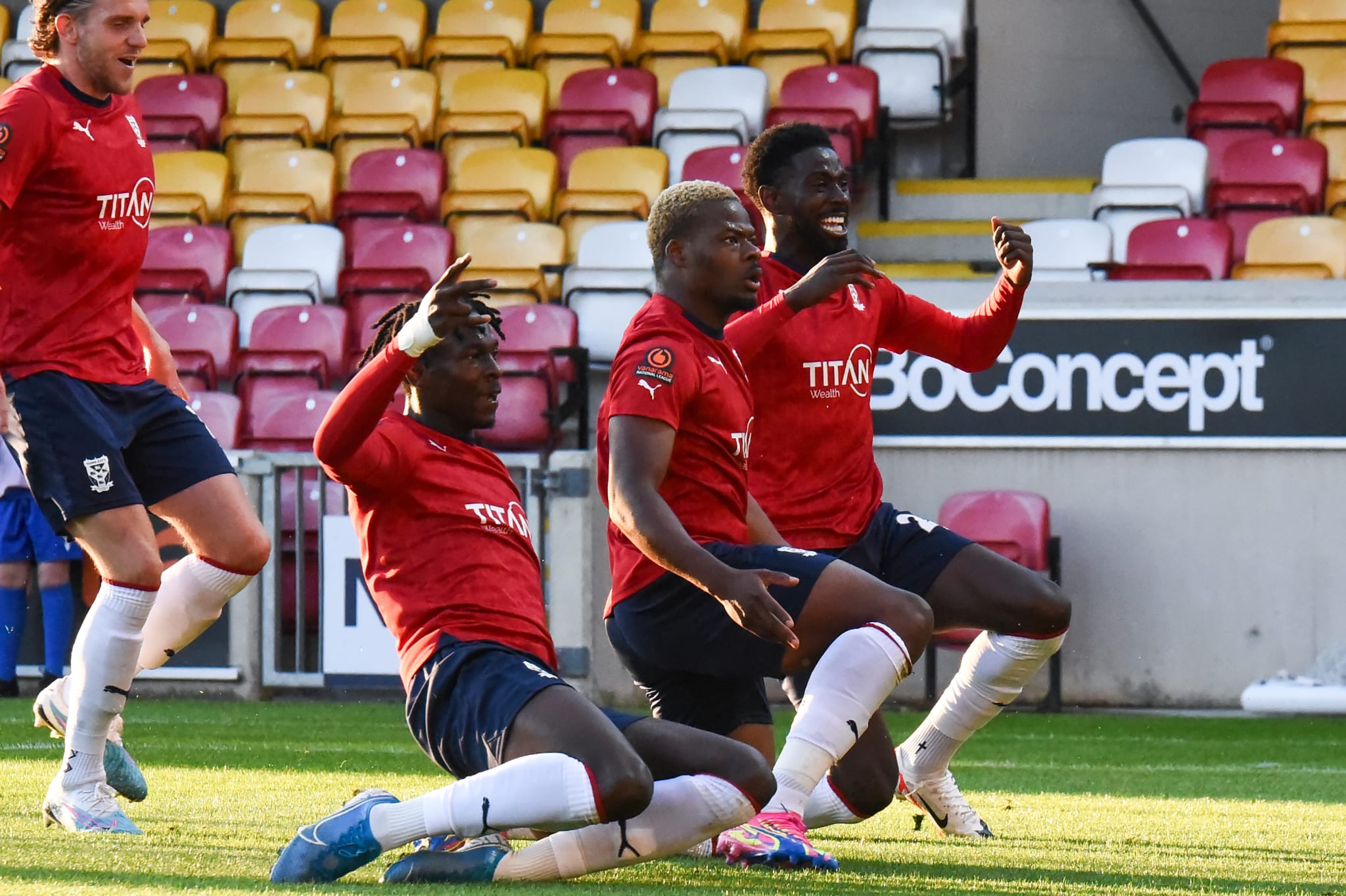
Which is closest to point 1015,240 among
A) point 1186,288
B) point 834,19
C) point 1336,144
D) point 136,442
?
point 136,442

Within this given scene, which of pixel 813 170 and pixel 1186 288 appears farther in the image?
pixel 1186 288

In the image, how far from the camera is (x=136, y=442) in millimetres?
4746

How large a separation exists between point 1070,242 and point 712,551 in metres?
6.41

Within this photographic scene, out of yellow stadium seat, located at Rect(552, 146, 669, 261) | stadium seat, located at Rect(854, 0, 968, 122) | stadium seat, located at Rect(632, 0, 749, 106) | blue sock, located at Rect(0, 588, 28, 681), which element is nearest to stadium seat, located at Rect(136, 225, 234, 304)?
yellow stadium seat, located at Rect(552, 146, 669, 261)

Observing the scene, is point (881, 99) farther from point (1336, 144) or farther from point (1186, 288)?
point (1186, 288)

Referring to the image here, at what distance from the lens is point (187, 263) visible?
11.2 m

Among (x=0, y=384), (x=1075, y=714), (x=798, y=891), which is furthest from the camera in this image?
(x=1075, y=714)

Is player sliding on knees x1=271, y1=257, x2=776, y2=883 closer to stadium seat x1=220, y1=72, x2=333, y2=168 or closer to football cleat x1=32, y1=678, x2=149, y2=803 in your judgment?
football cleat x1=32, y1=678, x2=149, y2=803

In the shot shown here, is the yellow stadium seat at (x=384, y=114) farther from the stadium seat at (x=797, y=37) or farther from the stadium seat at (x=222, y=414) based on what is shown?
the stadium seat at (x=222, y=414)

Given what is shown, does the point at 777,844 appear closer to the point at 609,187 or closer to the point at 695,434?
the point at 695,434

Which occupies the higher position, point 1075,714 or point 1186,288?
point 1186,288

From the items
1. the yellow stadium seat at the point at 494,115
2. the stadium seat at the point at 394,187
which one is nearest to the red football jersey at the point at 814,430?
the stadium seat at the point at 394,187

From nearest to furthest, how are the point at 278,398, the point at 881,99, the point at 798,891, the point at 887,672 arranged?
the point at 798,891 → the point at 887,672 → the point at 278,398 → the point at 881,99

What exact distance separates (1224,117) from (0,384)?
8233 mm
